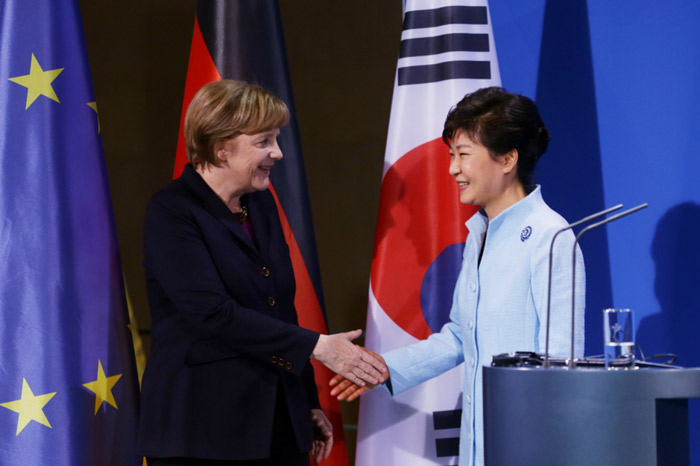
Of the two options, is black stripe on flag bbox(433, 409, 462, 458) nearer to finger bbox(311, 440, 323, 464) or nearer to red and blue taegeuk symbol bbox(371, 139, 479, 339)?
red and blue taegeuk symbol bbox(371, 139, 479, 339)

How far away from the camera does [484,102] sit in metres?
1.84

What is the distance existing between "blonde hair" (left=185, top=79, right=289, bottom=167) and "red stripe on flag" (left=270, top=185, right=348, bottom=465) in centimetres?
44

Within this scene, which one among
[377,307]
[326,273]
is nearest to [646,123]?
[377,307]

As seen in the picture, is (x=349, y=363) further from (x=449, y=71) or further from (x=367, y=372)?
(x=449, y=71)

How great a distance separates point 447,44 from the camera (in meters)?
2.23

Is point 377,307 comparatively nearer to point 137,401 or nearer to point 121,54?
point 137,401

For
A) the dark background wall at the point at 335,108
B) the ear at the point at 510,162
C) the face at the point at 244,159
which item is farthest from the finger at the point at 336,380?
the dark background wall at the point at 335,108

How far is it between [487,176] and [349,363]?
532 mm

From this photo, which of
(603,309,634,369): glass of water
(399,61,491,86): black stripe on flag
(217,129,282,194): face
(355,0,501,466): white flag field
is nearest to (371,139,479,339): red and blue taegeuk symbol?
(355,0,501,466): white flag field

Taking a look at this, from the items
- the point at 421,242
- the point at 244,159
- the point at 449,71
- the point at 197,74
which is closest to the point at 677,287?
the point at 421,242

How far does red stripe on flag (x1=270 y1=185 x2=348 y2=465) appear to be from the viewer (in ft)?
7.27

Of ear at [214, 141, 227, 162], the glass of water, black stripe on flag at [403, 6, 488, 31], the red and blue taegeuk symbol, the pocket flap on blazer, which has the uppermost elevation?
black stripe on flag at [403, 6, 488, 31]

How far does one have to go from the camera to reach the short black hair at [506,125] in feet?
5.93

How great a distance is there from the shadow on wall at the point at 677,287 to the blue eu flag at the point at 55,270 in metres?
1.46
